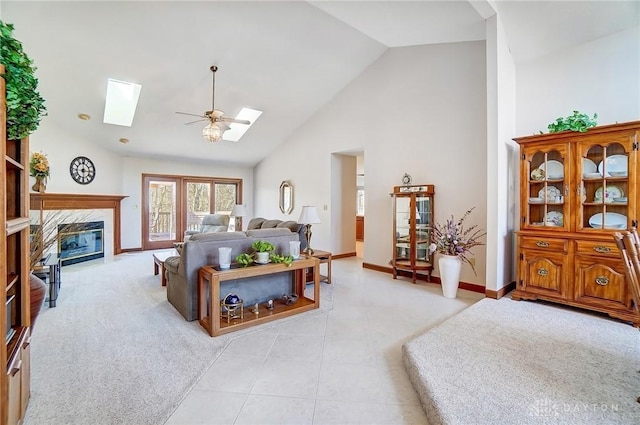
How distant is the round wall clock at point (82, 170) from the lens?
5954mm

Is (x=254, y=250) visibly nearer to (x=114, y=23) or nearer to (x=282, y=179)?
(x=114, y=23)

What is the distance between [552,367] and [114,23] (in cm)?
554

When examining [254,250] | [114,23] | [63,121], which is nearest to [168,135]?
[63,121]

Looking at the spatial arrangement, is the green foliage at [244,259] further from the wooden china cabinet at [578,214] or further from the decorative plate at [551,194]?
the decorative plate at [551,194]

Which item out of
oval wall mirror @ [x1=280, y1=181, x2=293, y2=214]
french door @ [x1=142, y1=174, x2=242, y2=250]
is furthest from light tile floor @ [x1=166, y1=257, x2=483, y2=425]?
french door @ [x1=142, y1=174, x2=242, y2=250]

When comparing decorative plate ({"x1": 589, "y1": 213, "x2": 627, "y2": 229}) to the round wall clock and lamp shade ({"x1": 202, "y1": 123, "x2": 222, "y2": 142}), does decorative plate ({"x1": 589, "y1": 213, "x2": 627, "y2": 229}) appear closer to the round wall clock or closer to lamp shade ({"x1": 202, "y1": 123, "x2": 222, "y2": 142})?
lamp shade ({"x1": 202, "y1": 123, "x2": 222, "y2": 142})

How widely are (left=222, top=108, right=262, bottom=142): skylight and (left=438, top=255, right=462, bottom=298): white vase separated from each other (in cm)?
469

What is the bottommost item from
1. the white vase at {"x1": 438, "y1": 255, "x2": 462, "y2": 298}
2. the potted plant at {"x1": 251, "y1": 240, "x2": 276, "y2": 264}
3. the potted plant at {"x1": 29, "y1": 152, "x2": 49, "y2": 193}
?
the white vase at {"x1": 438, "y1": 255, "x2": 462, "y2": 298}

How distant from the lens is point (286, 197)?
754cm

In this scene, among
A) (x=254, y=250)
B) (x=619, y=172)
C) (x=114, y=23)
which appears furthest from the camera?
(x=114, y=23)

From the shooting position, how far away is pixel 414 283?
4465 mm

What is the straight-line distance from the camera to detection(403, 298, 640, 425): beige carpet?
1.57 metres

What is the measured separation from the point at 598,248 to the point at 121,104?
738 centimetres

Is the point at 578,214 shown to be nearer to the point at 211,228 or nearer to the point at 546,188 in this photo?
the point at 546,188
